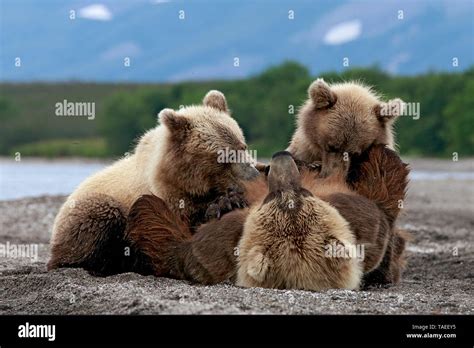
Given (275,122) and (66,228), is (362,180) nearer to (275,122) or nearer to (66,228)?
(66,228)

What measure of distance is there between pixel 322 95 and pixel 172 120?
1.28m

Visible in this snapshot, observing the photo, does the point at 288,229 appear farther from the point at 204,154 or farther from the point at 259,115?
the point at 259,115

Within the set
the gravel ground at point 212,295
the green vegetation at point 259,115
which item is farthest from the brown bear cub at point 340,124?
the green vegetation at point 259,115

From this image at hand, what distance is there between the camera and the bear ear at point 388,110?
25.2 ft

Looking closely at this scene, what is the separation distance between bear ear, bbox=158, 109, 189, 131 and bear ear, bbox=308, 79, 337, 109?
1115 mm

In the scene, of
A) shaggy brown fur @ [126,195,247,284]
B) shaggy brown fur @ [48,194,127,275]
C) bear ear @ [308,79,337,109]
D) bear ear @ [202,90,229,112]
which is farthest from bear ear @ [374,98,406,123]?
shaggy brown fur @ [48,194,127,275]

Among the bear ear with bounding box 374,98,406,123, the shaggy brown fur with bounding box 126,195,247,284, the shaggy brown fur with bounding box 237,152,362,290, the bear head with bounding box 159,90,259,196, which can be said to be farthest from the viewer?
the bear ear with bounding box 374,98,406,123

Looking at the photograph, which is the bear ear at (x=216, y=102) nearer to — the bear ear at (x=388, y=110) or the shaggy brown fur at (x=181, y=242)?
the bear ear at (x=388, y=110)

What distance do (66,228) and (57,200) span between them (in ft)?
33.5

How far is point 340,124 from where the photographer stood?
7.61 m

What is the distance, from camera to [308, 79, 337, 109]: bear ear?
7742 mm

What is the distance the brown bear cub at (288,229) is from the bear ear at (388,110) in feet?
1.69

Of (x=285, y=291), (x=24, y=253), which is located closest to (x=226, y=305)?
(x=285, y=291)

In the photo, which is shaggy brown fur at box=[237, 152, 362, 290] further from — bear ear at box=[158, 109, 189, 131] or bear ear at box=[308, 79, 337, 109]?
bear ear at box=[308, 79, 337, 109]
